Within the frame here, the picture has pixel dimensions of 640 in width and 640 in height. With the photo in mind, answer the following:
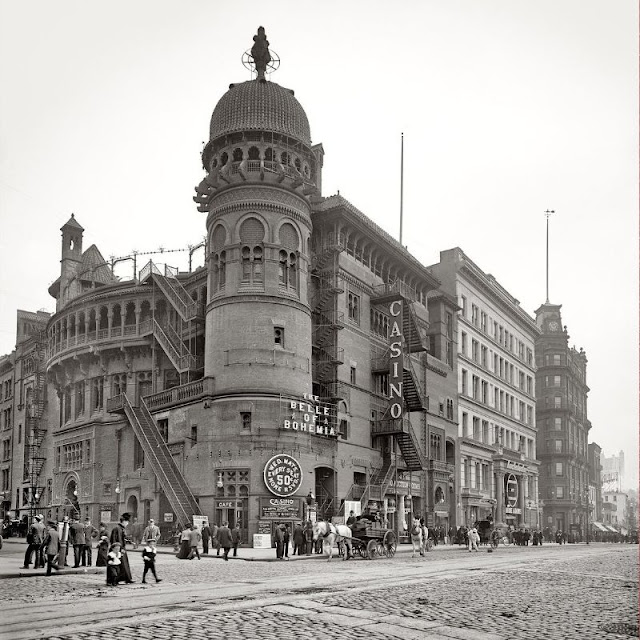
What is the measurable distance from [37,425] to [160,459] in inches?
836

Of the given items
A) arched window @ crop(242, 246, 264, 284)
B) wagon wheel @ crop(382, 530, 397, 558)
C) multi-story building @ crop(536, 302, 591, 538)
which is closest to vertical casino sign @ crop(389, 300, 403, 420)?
arched window @ crop(242, 246, 264, 284)

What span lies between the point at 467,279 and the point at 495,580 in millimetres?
51558

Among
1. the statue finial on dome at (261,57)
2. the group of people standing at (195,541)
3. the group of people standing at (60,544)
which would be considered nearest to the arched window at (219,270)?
the statue finial on dome at (261,57)

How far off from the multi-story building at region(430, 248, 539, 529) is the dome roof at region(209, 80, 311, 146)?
25112mm

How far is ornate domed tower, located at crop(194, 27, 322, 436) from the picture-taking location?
46.8 m

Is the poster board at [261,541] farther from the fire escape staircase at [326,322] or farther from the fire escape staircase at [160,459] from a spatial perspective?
the fire escape staircase at [326,322]

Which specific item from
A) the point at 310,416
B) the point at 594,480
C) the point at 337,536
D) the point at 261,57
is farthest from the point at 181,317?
the point at 594,480

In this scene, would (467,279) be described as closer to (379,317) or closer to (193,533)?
(379,317)

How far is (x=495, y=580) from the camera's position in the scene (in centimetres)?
2484

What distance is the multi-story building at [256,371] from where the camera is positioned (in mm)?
46375

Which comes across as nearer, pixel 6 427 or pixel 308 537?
pixel 308 537

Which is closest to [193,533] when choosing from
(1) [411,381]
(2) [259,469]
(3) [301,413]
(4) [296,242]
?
(2) [259,469]

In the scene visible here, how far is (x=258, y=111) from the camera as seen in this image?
165 ft

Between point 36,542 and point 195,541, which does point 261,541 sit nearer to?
point 195,541
